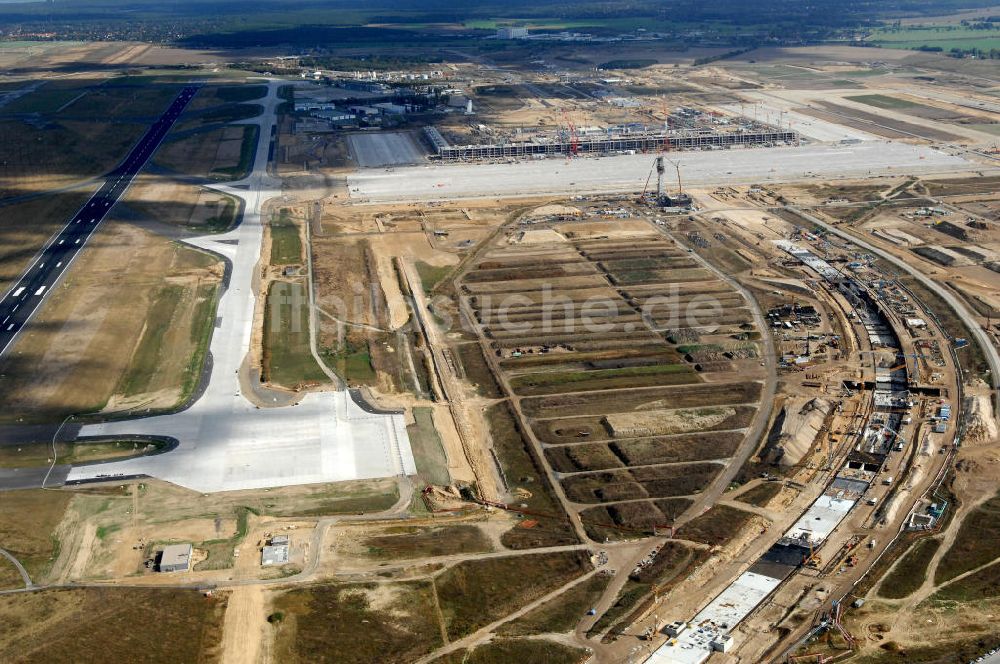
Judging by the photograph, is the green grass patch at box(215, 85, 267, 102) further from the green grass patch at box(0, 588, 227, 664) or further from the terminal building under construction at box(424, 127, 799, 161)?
the green grass patch at box(0, 588, 227, 664)

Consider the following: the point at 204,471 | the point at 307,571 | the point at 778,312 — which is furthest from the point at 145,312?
the point at 778,312

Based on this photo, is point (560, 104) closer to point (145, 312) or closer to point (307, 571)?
point (145, 312)

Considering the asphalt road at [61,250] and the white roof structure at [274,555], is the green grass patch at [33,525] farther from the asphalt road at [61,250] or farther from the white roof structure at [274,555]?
the asphalt road at [61,250]

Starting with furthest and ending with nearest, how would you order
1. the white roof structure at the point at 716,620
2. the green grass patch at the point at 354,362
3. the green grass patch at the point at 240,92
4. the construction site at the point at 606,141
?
the green grass patch at the point at 240,92 < the construction site at the point at 606,141 < the green grass patch at the point at 354,362 < the white roof structure at the point at 716,620

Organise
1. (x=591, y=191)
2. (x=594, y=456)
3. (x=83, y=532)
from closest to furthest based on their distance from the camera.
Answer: (x=83, y=532) < (x=594, y=456) < (x=591, y=191)

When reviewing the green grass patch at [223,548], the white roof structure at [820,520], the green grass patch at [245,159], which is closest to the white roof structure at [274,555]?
the green grass patch at [223,548]

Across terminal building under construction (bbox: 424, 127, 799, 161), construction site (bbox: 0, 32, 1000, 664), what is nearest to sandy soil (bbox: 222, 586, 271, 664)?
construction site (bbox: 0, 32, 1000, 664)
